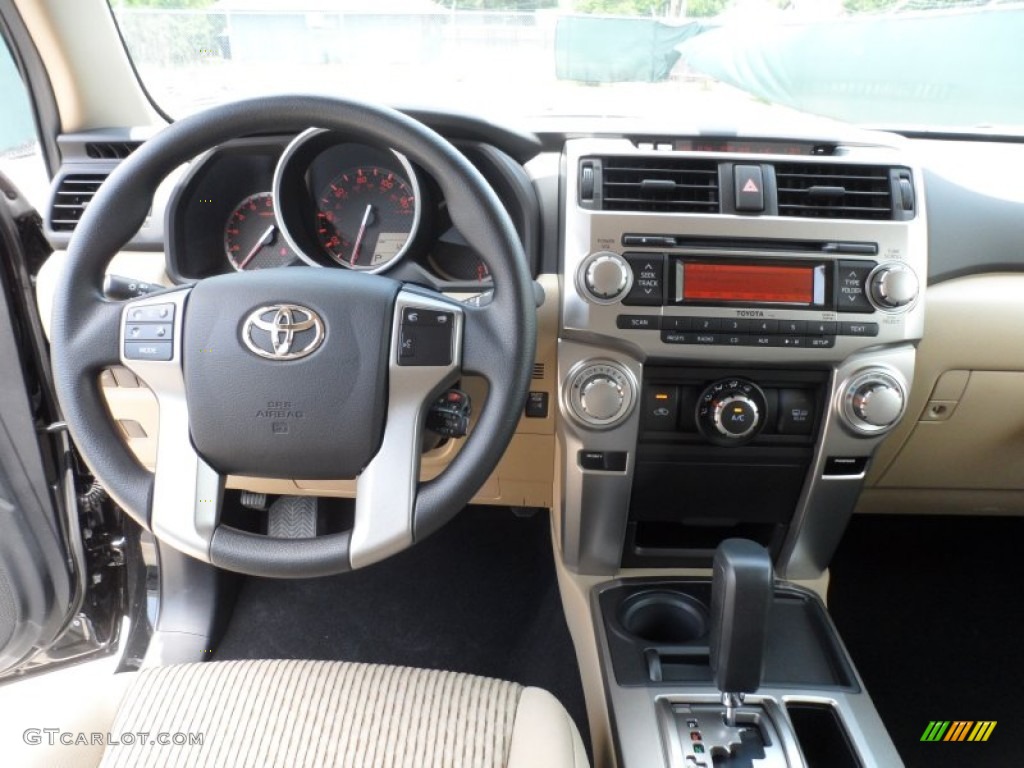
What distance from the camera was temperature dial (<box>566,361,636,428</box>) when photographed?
3.90 ft

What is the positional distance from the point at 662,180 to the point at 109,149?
3.66 feet

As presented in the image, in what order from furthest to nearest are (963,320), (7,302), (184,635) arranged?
(184,635) → (7,302) → (963,320)

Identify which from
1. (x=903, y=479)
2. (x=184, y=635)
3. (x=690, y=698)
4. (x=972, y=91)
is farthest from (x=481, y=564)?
(x=972, y=91)

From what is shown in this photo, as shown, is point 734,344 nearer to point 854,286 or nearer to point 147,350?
point 854,286

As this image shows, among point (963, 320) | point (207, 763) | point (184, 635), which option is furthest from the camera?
point (184, 635)

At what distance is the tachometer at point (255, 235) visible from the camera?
142 centimetres

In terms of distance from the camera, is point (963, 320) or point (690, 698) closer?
point (690, 698)

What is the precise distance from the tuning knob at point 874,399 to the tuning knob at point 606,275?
409mm

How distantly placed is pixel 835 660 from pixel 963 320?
0.63 m

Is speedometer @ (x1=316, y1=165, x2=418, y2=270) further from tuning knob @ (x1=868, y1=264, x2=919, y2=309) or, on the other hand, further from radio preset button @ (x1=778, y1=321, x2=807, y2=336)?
tuning knob @ (x1=868, y1=264, x2=919, y2=309)

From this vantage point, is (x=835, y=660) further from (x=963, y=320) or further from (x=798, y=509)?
(x=963, y=320)

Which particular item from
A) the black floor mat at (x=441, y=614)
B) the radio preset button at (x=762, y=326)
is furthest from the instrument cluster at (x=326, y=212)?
the black floor mat at (x=441, y=614)

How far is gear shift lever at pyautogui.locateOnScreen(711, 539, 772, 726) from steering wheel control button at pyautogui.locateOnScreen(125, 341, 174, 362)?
804mm

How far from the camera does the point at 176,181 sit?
1.34 meters
